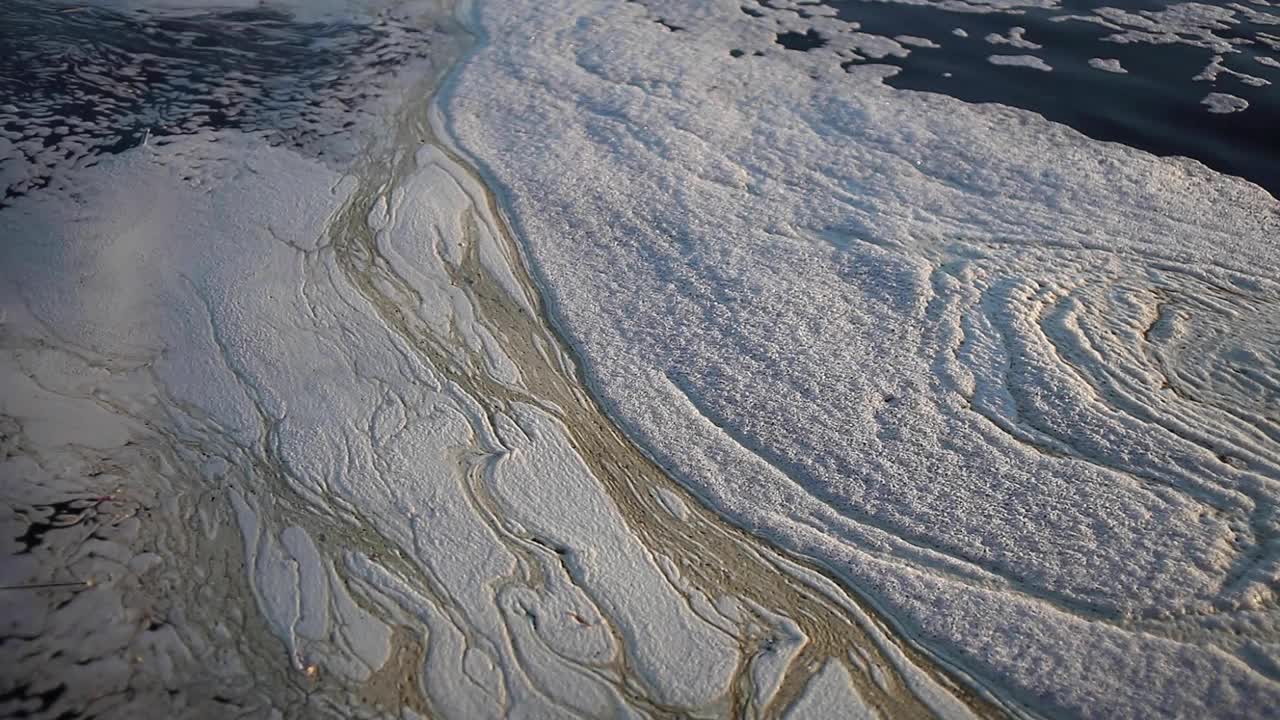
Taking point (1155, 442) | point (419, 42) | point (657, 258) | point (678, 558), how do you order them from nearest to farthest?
point (678, 558) → point (1155, 442) → point (657, 258) → point (419, 42)

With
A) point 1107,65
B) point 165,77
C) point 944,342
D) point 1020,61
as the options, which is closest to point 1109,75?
point 1107,65

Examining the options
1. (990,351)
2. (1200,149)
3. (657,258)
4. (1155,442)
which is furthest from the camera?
(1200,149)

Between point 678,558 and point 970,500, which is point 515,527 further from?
point 970,500

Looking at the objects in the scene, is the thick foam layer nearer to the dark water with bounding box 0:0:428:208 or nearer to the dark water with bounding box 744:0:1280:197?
the dark water with bounding box 744:0:1280:197

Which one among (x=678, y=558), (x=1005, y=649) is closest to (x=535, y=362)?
(x=678, y=558)

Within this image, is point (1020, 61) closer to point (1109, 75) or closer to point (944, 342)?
point (1109, 75)
